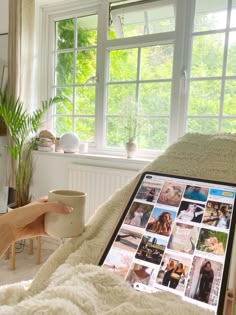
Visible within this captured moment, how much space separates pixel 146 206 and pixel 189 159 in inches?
8.3

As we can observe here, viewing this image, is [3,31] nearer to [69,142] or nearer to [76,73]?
[76,73]

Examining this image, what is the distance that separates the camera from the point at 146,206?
694 millimetres

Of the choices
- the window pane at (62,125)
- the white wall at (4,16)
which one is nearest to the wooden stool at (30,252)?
the window pane at (62,125)

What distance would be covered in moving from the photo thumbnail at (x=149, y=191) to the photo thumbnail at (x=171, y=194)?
A: 0.01m

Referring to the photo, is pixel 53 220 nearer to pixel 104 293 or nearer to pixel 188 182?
pixel 104 293

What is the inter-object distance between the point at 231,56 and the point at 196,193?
142cm

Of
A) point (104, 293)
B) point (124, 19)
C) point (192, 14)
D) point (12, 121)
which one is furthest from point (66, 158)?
point (104, 293)

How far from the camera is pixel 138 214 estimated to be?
69cm

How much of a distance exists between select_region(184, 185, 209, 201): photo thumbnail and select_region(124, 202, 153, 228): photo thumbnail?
0.10 meters

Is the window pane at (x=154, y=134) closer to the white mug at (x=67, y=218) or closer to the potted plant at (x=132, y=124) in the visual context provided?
the potted plant at (x=132, y=124)

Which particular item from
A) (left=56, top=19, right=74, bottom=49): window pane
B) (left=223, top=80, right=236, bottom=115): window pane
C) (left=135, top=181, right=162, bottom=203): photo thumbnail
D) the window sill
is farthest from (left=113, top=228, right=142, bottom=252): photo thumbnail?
(left=56, top=19, right=74, bottom=49): window pane

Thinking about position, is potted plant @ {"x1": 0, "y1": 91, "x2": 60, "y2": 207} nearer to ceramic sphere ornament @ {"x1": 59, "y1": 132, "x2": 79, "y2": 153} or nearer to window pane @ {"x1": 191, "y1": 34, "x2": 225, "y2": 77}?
ceramic sphere ornament @ {"x1": 59, "y1": 132, "x2": 79, "y2": 153}

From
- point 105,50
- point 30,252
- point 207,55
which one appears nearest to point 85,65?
point 105,50

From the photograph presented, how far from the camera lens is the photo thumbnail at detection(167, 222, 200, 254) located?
1.93 feet
